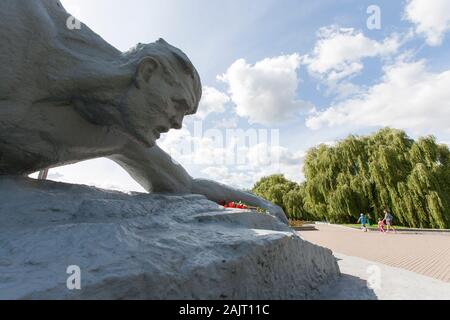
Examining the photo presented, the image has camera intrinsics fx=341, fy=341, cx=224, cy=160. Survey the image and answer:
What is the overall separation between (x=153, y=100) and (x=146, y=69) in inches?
11.3

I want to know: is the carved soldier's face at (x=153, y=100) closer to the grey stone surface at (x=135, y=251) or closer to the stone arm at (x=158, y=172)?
the grey stone surface at (x=135, y=251)

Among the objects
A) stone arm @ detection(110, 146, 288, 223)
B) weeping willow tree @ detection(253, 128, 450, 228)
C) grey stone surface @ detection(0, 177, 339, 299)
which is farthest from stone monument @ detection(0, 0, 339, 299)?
weeping willow tree @ detection(253, 128, 450, 228)

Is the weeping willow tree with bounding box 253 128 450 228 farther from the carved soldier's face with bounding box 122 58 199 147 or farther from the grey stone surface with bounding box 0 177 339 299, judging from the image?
the carved soldier's face with bounding box 122 58 199 147

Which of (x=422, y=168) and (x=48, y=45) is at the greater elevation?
(x=422, y=168)

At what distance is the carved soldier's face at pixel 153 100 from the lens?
3.12 metres

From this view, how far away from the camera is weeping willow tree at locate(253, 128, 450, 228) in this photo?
63.9 feet

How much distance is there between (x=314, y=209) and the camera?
2505 cm

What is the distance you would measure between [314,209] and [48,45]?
Result: 2404 cm

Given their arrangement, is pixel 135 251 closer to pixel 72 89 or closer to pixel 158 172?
pixel 72 89

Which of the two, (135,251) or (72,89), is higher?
(72,89)

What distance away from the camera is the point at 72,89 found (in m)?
3.00

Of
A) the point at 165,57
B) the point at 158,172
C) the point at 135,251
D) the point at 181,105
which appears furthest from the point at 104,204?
the point at 158,172
